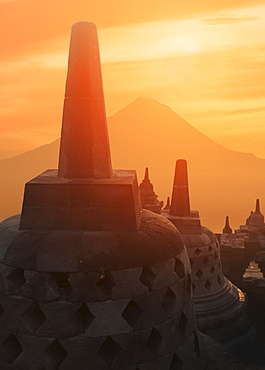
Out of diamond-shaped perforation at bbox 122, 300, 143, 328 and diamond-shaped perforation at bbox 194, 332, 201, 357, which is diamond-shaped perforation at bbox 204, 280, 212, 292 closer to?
diamond-shaped perforation at bbox 194, 332, 201, 357

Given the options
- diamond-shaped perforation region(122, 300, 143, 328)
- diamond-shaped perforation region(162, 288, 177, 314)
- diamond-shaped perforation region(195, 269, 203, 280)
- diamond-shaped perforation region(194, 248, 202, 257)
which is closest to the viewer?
diamond-shaped perforation region(122, 300, 143, 328)

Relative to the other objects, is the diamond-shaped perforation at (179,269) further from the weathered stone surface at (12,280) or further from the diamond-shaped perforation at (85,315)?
the weathered stone surface at (12,280)

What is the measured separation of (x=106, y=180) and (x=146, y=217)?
0.98 meters

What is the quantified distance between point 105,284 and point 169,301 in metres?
1.10

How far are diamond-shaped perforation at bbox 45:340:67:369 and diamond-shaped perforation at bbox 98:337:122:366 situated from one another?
50 cm

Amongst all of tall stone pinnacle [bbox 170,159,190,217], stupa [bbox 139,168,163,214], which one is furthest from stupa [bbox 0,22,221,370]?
stupa [bbox 139,168,163,214]

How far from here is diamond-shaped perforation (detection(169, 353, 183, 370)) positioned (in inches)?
231

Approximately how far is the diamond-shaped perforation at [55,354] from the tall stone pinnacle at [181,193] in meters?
7.63

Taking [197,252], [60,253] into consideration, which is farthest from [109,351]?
[197,252]

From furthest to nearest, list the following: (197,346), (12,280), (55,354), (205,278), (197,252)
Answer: (205,278)
(197,252)
(197,346)
(12,280)
(55,354)

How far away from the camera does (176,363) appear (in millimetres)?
5902

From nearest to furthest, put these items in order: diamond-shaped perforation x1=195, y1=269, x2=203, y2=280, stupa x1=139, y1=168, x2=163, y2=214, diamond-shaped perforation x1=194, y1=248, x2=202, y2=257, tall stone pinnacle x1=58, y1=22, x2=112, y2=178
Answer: tall stone pinnacle x1=58, y1=22, x2=112, y2=178 → diamond-shaped perforation x1=194, y1=248, x2=202, y2=257 → diamond-shaped perforation x1=195, y1=269, x2=203, y2=280 → stupa x1=139, y1=168, x2=163, y2=214

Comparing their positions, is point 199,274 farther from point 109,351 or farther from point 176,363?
point 109,351

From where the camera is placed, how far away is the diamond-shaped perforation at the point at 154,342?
561cm
